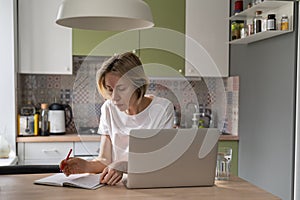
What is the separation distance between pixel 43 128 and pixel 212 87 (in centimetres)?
160

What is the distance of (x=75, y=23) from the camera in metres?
1.36

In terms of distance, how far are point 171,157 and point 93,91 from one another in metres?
2.02

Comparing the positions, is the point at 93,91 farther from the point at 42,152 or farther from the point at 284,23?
the point at 284,23

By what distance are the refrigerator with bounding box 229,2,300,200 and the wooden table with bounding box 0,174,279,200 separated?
3.47 ft

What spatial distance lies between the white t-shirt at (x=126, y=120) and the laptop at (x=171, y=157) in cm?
35

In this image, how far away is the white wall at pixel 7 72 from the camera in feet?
9.04

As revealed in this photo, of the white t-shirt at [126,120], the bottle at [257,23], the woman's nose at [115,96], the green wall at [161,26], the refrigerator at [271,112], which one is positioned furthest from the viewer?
the green wall at [161,26]

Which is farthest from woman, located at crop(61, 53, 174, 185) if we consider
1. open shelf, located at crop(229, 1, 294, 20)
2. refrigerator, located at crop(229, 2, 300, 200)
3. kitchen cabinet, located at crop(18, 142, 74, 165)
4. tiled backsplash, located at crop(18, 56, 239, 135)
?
tiled backsplash, located at crop(18, 56, 239, 135)

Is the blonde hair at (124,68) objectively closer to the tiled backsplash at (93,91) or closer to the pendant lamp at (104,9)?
the pendant lamp at (104,9)

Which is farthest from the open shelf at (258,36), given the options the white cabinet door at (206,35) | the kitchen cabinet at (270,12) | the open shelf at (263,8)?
the white cabinet door at (206,35)

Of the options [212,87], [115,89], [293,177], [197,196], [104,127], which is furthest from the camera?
[212,87]

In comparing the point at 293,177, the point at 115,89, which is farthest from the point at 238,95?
the point at 115,89

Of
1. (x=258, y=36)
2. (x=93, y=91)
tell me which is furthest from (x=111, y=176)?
(x=93, y=91)

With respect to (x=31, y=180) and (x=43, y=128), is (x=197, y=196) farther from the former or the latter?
(x=43, y=128)
